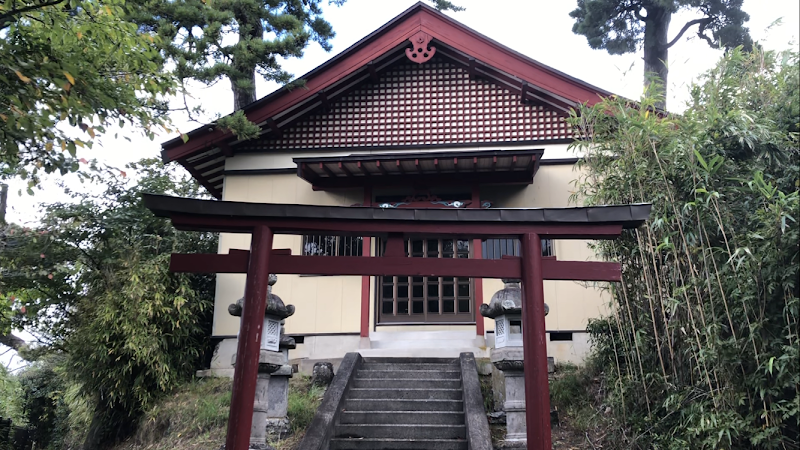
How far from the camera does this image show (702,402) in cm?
493

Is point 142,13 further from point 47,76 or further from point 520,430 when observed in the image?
point 520,430

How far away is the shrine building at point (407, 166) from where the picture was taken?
9070 millimetres

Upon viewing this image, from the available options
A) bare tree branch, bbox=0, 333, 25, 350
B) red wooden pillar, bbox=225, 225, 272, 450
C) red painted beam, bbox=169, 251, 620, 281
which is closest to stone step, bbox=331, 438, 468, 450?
red wooden pillar, bbox=225, 225, 272, 450

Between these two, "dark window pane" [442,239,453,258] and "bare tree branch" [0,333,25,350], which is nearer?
"dark window pane" [442,239,453,258]

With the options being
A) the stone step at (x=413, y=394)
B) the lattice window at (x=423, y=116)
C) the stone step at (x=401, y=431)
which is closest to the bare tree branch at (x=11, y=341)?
the lattice window at (x=423, y=116)

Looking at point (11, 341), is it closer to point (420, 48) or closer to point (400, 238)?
point (420, 48)

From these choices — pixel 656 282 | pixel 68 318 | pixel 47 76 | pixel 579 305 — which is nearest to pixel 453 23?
pixel 579 305

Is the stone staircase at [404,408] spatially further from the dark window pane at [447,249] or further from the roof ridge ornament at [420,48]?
the roof ridge ornament at [420,48]

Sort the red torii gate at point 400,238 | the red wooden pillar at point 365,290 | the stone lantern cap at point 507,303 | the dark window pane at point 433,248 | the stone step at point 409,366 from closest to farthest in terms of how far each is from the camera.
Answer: the red torii gate at point 400,238
the stone lantern cap at point 507,303
the stone step at point 409,366
the red wooden pillar at point 365,290
the dark window pane at point 433,248

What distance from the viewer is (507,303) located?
6.39 metres

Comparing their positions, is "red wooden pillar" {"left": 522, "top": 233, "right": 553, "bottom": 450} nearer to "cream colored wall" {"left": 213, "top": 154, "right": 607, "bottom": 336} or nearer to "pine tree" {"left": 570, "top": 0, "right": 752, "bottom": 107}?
"cream colored wall" {"left": 213, "top": 154, "right": 607, "bottom": 336}

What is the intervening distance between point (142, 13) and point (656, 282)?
8714mm

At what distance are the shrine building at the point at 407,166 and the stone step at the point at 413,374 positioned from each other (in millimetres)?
916

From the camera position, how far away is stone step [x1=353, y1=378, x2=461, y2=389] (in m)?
7.54
